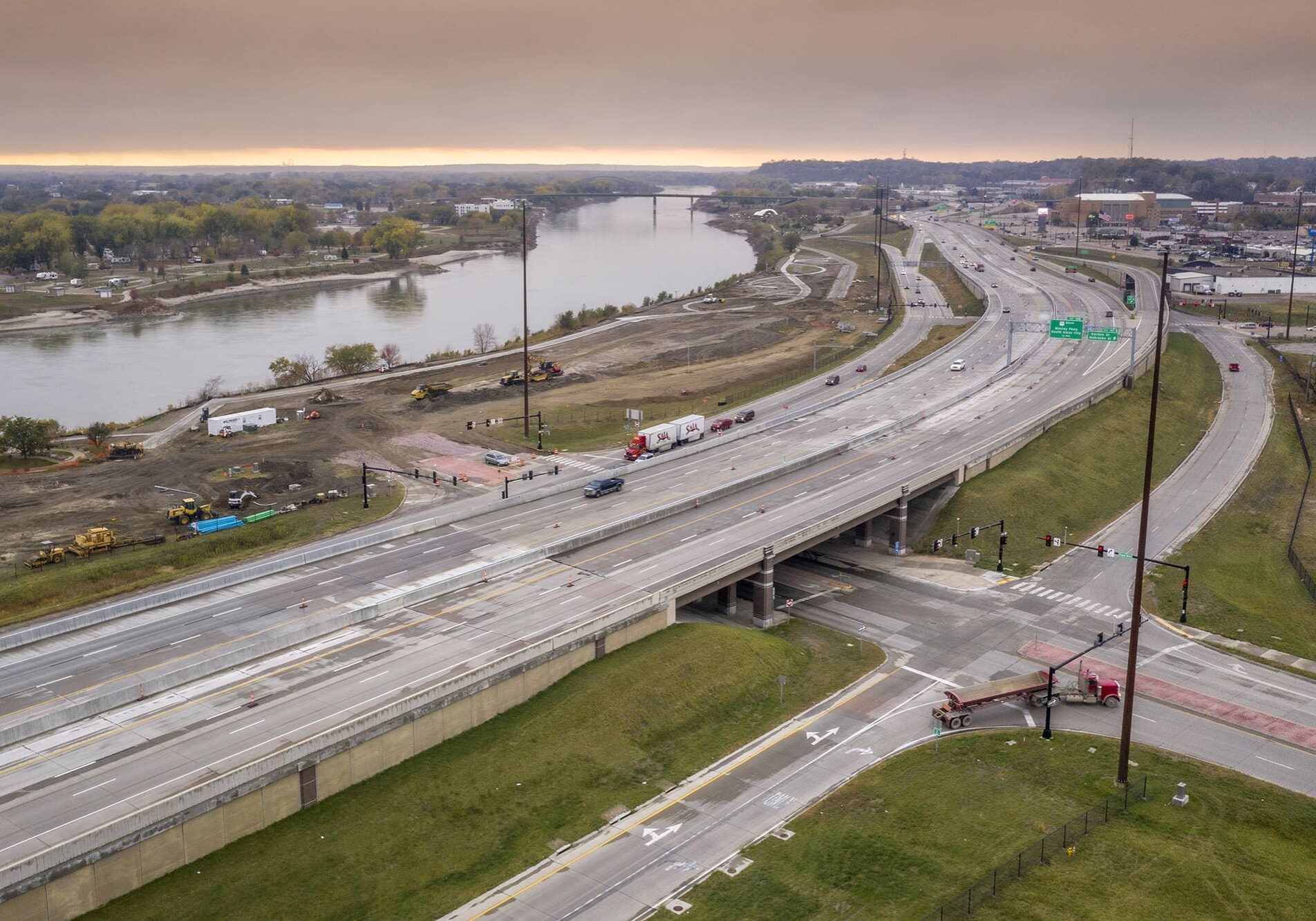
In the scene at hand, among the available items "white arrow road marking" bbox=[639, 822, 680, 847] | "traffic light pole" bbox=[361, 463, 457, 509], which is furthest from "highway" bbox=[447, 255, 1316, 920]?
"traffic light pole" bbox=[361, 463, 457, 509]

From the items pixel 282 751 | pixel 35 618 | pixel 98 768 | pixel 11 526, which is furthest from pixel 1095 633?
pixel 11 526

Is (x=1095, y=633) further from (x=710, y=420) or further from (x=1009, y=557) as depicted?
(x=710, y=420)

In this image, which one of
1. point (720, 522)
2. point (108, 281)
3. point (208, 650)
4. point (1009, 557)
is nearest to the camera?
point (208, 650)

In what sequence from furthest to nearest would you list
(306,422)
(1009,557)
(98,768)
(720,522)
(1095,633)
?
(306,422), (1009,557), (720,522), (1095,633), (98,768)

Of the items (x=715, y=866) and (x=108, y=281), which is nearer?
(x=715, y=866)

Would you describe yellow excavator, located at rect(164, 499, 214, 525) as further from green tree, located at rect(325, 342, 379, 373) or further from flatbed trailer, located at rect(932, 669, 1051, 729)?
green tree, located at rect(325, 342, 379, 373)

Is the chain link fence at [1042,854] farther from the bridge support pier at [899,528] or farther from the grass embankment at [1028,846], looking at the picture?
the bridge support pier at [899,528]

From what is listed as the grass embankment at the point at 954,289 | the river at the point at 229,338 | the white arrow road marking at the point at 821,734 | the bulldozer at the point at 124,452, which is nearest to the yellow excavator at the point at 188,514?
the bulldozer at the point at 124,452
